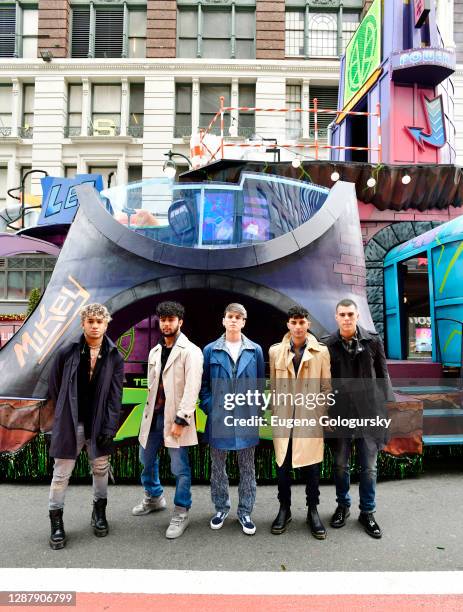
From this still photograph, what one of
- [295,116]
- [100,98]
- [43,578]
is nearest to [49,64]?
[100,98]

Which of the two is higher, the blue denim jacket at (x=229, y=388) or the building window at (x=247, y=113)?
the building window at (x=247, y=113)

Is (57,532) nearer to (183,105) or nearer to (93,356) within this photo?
(93,356)

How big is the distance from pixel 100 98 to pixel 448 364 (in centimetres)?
2084

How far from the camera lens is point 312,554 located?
3549 millimetres

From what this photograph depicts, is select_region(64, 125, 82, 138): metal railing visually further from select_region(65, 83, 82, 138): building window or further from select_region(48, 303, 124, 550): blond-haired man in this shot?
select_region(48, 303, 124, 550): blond-haired man

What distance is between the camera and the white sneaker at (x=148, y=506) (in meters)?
4.28

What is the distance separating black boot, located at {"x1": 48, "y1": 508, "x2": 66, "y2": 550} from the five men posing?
0.01m

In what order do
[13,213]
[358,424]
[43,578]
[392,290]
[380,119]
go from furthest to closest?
1. [13,213]
2. [380,119]
3. [392,290]
4. [358,424]
5. [43,578]

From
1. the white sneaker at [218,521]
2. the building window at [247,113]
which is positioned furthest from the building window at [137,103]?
the white sneaker at [218,521]

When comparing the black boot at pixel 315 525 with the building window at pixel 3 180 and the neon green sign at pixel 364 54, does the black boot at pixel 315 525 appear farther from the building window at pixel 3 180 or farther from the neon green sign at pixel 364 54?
the building window at pixel 3 180

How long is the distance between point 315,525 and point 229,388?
124 cm

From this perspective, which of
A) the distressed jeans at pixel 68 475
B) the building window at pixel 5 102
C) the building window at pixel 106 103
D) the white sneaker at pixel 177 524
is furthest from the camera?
the building window at pixel 5 102

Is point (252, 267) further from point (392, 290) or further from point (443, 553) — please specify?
point (392, 290)

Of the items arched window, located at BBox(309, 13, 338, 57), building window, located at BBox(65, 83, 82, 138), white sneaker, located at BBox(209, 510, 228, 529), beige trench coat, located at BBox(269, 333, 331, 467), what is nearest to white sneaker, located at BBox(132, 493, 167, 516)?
white sneaker, located at BBox(209, 510, 228, 529)
